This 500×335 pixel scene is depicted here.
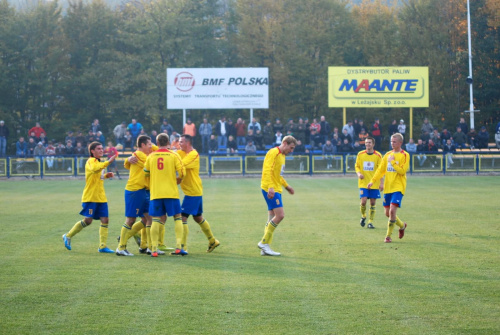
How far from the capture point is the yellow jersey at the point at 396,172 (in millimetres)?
12133

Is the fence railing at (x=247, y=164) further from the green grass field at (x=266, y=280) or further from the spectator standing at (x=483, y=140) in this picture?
the green grass field at (x=266, y=280)

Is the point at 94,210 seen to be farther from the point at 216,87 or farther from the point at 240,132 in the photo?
the point at 216,87

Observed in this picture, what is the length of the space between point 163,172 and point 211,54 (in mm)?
43631

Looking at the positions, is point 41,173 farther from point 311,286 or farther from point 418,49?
point 418,49

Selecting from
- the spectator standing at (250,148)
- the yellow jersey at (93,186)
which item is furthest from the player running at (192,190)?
the spectator standing at (250,148)

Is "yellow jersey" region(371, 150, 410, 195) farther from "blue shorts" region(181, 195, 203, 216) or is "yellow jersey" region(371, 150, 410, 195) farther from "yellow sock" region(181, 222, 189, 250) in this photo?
"yellow sock" region(181, 222, 189, 250)

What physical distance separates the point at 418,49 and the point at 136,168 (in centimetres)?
4500

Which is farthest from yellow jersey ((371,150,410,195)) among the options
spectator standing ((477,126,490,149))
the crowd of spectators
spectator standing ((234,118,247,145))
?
spectator standing ((477,126,490,149))

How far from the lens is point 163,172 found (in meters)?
10.2

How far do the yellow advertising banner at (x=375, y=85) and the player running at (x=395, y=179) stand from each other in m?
26.9

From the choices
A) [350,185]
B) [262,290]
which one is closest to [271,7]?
[350,185]

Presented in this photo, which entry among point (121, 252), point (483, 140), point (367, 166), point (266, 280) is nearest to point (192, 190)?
point (121, 252)

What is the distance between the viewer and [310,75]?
5153 cm

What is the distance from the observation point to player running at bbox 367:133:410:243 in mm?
11969
